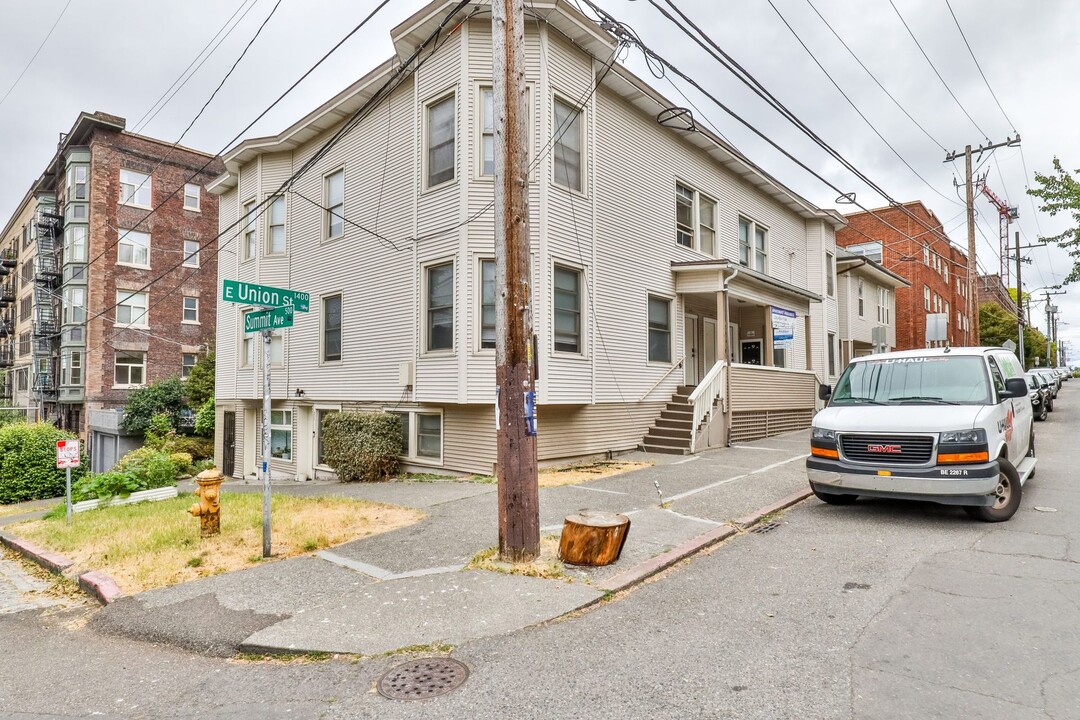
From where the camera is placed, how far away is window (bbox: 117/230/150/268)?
101ft

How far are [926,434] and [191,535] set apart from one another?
8.70 m

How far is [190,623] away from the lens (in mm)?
4902

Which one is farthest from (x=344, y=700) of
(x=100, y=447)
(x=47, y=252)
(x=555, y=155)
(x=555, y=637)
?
(x=47, y=252)

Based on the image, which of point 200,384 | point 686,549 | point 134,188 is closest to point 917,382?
point 686,549

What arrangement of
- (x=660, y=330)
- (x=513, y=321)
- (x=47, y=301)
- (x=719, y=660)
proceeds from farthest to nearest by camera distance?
1. (x=47, y=301)
2. (x=660, y=330)
3. (x=513, y=321)
4. (x=719, y=660)

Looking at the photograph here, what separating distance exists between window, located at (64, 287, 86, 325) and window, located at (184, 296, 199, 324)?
4.33 meters

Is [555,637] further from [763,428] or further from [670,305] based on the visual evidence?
[763,428]

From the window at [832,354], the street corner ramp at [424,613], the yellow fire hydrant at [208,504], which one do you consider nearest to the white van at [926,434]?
the street corner ramp at [424,613]

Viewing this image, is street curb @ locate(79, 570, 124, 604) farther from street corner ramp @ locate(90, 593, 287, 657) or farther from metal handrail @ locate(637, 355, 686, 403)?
metal handrail @ locate(637, 355, 686, 403)

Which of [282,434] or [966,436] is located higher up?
[966,436]

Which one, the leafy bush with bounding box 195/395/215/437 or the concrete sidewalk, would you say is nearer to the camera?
the concrete sidewalk

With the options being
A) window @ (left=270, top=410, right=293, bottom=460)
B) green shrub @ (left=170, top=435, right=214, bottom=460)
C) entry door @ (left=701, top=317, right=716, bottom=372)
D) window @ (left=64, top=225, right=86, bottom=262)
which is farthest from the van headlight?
window @ (left=64, top=225, right=86, bottom=262)

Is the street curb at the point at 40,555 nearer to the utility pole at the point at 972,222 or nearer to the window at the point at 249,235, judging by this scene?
the window at the point at 249,235

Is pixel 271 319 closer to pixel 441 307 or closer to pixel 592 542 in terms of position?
pixel 592 542
